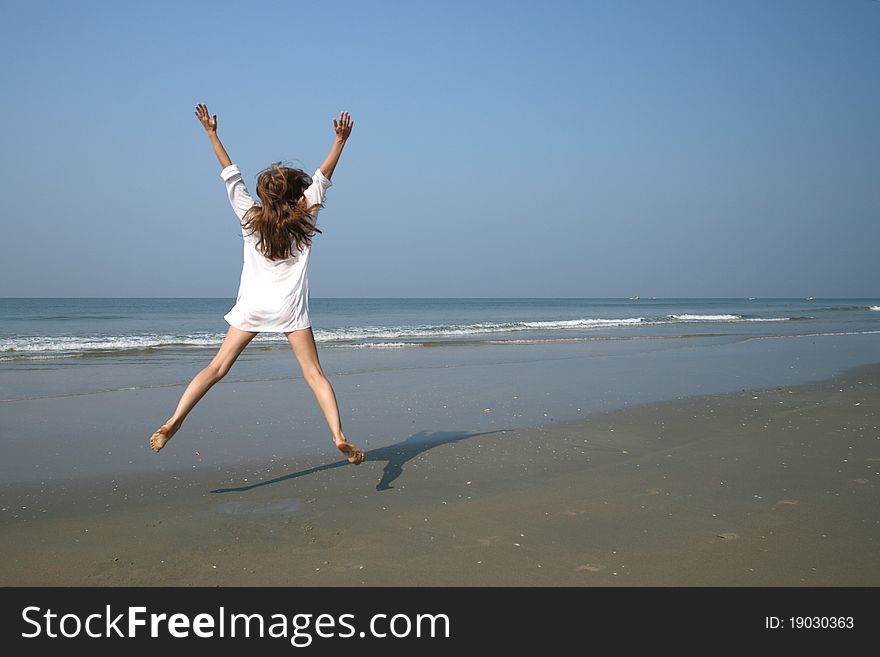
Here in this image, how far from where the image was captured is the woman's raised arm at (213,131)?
4.18 m

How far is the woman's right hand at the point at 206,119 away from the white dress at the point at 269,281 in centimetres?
28

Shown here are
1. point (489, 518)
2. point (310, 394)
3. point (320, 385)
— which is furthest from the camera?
point (310, 394)

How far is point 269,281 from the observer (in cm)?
420

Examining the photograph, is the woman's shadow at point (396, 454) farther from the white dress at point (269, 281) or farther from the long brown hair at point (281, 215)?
the long brown hair at point (281, 215)

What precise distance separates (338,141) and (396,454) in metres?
2.58

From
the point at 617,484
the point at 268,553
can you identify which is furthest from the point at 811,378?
the point at 268,553

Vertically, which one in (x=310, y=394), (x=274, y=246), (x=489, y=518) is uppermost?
(x=274, y=246)

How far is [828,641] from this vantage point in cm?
258

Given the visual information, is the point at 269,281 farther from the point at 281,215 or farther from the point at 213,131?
the point at 213,131

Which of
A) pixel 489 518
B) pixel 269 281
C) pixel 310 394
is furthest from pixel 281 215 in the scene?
pixel 310 394

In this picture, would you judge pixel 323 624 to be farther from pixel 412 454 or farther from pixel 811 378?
pixel 811 378

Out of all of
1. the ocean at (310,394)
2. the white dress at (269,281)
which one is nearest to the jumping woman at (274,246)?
the white dress at (269,281)

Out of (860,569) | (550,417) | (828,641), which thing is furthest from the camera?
(550,417)

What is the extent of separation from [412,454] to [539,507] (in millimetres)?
1745
